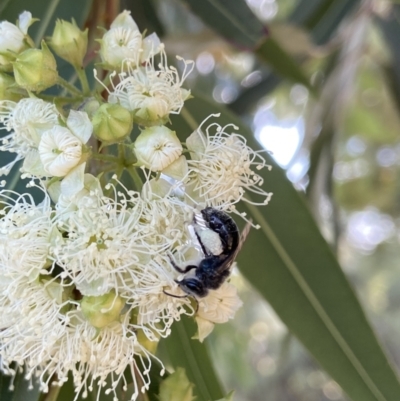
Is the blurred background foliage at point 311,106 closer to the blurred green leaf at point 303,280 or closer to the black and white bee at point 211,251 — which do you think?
Result: the blurred green leaf at point 303,280

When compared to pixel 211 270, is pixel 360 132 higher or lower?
lower

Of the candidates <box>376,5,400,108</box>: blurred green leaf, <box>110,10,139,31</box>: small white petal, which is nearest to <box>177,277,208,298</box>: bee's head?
<box>110,10,139,31</box>: small white petal

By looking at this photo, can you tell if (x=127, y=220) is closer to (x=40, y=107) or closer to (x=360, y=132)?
(x=40, y=107)

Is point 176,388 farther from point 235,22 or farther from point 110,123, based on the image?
point 235,22

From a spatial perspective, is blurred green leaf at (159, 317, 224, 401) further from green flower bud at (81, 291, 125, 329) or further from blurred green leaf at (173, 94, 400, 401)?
green flower bud at (81, 291, 125, 329)

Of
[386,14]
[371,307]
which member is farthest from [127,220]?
[371,307]

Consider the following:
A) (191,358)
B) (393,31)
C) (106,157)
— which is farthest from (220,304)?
(393,31)

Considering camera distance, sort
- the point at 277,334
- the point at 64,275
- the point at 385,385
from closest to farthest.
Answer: the point at 64,275 < the point at 385,385 < the point at 277,334
